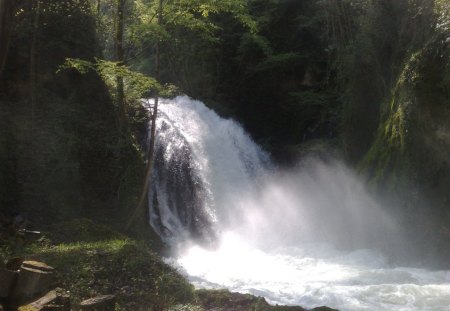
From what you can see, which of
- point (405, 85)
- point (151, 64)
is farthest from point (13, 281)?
point (151, 64)

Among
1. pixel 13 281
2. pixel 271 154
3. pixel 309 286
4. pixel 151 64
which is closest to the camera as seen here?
pixel 13 281

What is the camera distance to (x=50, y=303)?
5.70 metres

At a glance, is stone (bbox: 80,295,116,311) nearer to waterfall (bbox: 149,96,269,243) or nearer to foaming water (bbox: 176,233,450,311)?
foaming water (bbox: 176,233,450,311)

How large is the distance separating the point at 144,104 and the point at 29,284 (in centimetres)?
1139

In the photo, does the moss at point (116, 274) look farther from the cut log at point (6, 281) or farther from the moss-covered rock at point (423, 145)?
the moss-covered rock at point (423, 145)

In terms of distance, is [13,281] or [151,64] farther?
[151,64]

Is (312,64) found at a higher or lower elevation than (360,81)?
higher

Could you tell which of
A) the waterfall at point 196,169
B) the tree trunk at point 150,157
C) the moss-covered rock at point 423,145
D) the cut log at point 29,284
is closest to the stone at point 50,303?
the cut log at point 29,284

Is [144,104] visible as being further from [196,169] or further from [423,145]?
[423,145]

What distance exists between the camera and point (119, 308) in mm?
6539

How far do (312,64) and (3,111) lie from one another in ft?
43.8

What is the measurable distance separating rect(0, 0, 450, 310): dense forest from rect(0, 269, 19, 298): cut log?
15.0ft

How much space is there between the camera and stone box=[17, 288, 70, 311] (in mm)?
5555

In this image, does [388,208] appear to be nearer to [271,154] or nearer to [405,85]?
[405,85]
